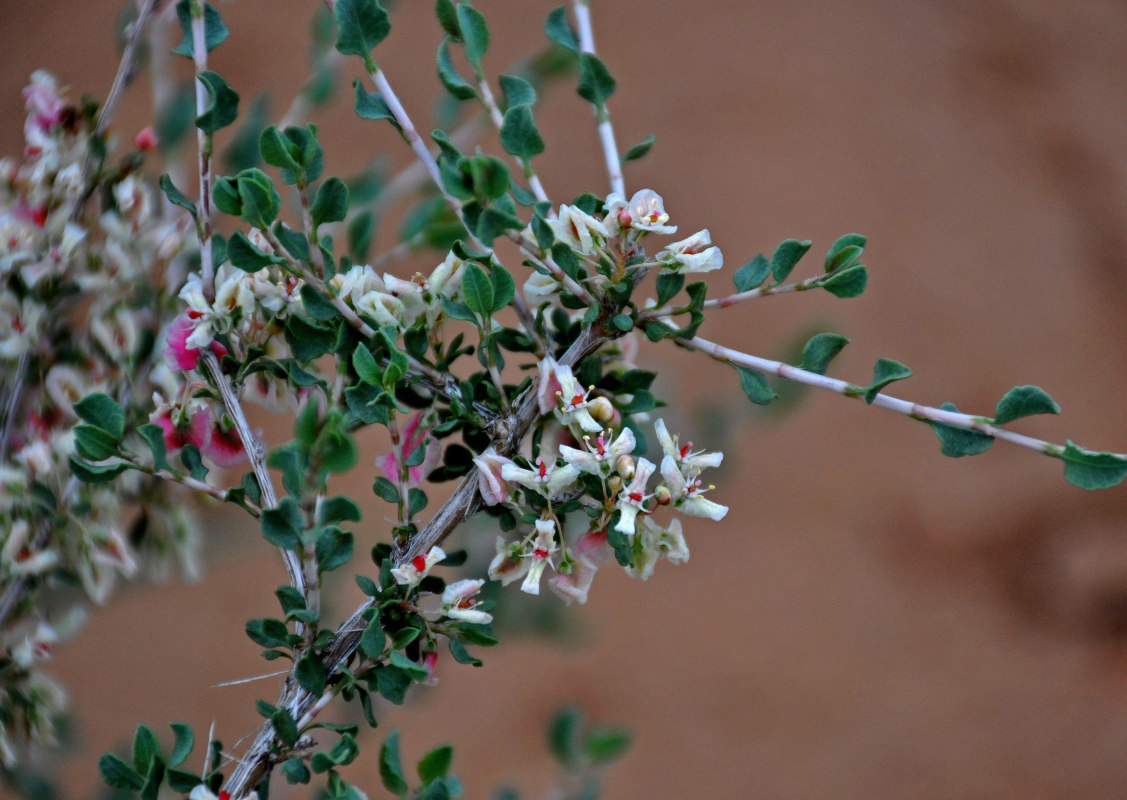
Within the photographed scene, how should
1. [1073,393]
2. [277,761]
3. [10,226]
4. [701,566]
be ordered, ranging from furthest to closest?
[1073,393] < [701,566] < [10,226] < [277,761]

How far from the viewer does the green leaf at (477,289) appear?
0.32 m

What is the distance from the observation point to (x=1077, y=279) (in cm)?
164

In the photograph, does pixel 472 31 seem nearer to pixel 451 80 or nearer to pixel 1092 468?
pixel 451 80

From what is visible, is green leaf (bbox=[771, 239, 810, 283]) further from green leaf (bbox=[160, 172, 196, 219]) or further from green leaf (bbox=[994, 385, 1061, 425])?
green leaf (bbox=[160, 172, 196, 219])

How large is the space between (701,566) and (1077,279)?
3.05 ft

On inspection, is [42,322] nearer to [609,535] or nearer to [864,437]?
[609,535]

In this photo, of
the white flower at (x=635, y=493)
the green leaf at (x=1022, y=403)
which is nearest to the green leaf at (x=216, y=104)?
the white flower at (x=635, y=493)

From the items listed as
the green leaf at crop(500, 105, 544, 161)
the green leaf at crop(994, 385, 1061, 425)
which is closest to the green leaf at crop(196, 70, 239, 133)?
the green leaf at crop(500, 105, 544, 161)

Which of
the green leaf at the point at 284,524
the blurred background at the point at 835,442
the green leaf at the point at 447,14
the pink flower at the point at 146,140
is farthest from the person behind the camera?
the blurred background at the point at 835,442

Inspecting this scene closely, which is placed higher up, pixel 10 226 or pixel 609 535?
pixel 10 226

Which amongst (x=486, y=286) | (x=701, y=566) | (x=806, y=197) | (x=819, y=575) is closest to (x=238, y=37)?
(x=806, y=197)

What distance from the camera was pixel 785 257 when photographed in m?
0.34

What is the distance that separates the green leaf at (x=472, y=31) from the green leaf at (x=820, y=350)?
0.18 metres

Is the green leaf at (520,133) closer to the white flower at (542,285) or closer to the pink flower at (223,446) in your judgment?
the white flower at (542,285)
